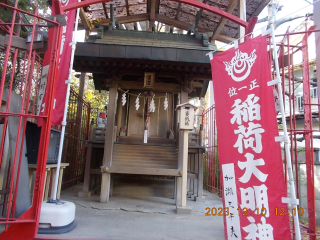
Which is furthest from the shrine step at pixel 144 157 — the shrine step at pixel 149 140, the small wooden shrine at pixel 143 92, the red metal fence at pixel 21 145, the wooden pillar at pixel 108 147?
the red metal fence at pixel 21 145

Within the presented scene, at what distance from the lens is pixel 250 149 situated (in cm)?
288

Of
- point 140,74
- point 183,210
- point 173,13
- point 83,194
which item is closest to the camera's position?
point 183,210

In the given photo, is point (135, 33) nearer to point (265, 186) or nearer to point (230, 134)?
point (230, 134)

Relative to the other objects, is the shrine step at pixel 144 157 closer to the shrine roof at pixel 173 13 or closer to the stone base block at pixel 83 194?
the stone base block at pixel 83 194

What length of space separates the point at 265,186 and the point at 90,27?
1282 cm

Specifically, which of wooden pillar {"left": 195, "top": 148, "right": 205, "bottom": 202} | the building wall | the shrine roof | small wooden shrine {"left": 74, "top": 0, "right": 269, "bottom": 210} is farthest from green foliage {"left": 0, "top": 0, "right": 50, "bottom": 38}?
the building wall

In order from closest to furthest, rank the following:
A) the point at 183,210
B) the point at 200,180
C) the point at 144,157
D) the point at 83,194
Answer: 1. the point at 183,210
2. the point at 144,157
3. the point at 83,194
4. the point at 200,180

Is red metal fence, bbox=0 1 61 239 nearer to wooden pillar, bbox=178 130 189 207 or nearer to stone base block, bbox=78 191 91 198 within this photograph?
stone base block, bbox=78 191 91 198

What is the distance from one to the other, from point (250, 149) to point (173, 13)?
12.4 meters

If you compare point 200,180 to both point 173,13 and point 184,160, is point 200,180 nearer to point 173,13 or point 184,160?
point 184,160

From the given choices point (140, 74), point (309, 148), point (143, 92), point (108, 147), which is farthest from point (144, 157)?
point (309, 148)

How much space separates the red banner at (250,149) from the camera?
2.62m

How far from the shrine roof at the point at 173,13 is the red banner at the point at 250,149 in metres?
9.21

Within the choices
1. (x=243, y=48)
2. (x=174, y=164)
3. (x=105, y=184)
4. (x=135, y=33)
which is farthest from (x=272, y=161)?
(x=135, y=33)
